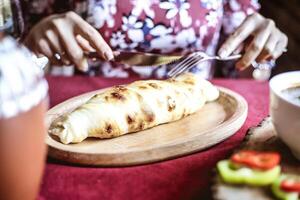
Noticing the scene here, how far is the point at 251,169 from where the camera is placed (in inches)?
23.5

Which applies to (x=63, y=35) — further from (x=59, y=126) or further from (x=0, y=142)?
(x=0, y=142)

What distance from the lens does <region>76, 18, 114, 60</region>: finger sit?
0.99m

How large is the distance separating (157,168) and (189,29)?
651mm

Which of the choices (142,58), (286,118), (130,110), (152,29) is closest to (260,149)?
(286,118)

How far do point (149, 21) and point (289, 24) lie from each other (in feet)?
4.27

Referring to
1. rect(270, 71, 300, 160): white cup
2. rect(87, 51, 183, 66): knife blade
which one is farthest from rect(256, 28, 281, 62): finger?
rect(270, 71, 300, 160): white cup

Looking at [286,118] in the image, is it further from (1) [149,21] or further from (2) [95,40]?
(1) [149,21]

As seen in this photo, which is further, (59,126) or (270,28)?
(270,28)

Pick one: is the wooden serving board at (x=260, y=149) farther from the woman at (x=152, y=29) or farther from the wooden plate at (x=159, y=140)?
the woman at (x=152, y=29)

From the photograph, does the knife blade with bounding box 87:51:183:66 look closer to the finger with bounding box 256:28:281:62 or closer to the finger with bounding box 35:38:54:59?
the finger with bounding box 35:38:54:59

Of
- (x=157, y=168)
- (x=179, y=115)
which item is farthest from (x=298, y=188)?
(x=179, y=115)

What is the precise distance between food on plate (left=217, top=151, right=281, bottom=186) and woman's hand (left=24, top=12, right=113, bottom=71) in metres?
0.46

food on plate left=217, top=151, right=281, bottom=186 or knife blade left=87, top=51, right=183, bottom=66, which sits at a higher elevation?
food on plate left=217, top=151, right=281, bottom=186

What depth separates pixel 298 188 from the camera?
1.85 feet
